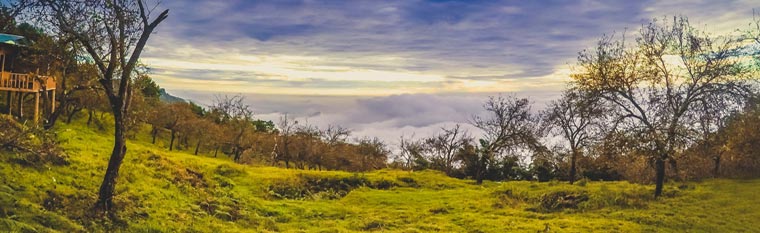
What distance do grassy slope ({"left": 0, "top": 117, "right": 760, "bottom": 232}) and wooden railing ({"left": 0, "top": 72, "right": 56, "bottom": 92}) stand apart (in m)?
4.53

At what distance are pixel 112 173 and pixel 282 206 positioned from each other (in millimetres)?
9834

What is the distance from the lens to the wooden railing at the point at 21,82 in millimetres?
29562

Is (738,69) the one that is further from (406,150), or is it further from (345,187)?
(406,150)

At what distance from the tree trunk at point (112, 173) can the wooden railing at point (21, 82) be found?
624 inches

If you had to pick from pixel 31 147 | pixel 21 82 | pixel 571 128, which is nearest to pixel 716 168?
pixel 571 128

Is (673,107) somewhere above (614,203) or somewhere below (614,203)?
above

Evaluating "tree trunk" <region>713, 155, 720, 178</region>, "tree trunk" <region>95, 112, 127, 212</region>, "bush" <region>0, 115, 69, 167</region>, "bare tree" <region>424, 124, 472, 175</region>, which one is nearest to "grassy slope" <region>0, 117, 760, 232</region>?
"bush" <region>0, 115, 69, 167</region>

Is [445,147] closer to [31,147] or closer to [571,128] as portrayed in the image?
[571,128]

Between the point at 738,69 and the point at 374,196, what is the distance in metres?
21.6

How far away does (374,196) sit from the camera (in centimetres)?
Result: 3192

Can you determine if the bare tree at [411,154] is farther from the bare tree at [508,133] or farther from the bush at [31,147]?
the bush at [31,147]

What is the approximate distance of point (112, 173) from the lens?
16938 mm

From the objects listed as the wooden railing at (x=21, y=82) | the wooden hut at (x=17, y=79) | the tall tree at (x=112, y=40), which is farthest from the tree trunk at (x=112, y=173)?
the wooden railing at (x=21, y=82)

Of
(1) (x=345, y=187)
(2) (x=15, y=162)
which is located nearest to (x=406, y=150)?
(1) (x=345, y=187)
